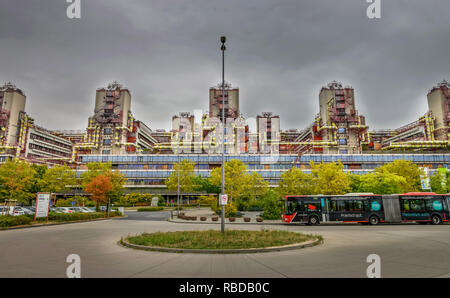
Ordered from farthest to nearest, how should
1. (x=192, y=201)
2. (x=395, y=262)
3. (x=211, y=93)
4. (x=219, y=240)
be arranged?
(x=211, y=93), (x=192, y=201), (x=219, y=240), (x=395, y=262)

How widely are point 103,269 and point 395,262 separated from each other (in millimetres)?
9807

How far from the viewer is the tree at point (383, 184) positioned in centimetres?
4154

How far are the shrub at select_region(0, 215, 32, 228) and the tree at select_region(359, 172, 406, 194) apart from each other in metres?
45.5

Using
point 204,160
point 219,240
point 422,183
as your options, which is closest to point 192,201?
point 204,160

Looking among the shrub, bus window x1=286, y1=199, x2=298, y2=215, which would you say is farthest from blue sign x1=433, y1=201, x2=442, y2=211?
the shrub

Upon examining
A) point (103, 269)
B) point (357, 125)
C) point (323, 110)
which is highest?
point (323, 110)

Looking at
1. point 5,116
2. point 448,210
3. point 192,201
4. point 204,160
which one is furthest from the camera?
point 5,116

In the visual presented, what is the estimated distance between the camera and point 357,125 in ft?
344

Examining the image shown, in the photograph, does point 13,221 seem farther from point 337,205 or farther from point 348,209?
point 348,209

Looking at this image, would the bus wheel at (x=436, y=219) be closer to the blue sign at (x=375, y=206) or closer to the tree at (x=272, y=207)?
the blue sign at (x=375, y=206)

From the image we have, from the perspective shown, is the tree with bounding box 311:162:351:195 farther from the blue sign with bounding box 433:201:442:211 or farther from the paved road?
the paved road

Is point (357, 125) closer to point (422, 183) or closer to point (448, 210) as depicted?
point (422, 183)

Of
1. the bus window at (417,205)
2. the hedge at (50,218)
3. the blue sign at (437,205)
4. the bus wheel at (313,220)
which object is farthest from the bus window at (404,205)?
the hedge at (50,218)

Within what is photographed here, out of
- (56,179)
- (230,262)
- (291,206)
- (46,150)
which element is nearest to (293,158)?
(291,206)
